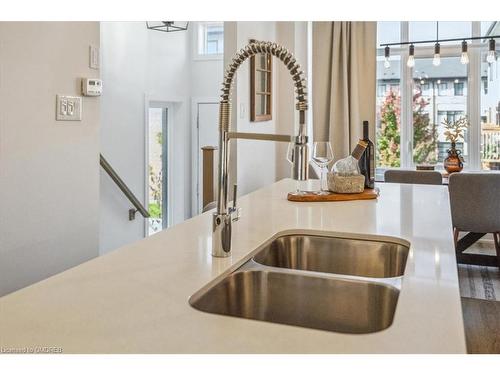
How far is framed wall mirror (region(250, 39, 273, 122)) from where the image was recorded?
13.7ft

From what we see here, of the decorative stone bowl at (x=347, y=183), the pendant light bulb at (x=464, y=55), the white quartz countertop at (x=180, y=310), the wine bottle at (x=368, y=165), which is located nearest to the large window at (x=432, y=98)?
the pendant light bulb at (x=464, y=55)

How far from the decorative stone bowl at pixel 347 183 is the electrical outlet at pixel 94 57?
1.21 meters

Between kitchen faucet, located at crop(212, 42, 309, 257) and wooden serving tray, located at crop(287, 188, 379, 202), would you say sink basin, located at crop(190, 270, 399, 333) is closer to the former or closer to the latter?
kitchen faucet, located at crop(212, 42, 309, 257)

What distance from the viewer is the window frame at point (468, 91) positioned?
5.28 meters

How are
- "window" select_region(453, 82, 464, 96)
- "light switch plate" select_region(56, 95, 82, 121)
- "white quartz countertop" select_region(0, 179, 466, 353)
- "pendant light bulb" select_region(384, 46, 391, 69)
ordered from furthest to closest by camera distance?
"window" select_region(453, 82, 464, 96) → "pendant light bulb" select_region(384, 46, 391, 69) → "light switch plate" select_region(56, 95, 82, 121) → "white quartz countertop" select_region(0, 179, 466, 353)

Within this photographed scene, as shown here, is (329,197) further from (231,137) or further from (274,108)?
(274,108)

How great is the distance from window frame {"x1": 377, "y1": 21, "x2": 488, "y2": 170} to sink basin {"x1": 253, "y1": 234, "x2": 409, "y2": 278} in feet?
14.1

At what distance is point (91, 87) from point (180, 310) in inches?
59.3

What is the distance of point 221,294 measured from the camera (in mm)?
1117

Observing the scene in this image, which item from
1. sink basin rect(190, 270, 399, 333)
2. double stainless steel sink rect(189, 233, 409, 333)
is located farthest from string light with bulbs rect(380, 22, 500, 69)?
sink basin rect(190, 270, 399, 333)

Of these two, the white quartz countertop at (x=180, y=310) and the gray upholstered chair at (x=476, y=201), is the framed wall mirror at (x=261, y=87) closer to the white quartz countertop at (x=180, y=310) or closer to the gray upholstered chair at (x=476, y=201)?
the gray upholstered chair at (x=476, y=201)

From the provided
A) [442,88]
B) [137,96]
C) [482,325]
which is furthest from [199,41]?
[482,325]

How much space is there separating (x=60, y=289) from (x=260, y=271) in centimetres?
46

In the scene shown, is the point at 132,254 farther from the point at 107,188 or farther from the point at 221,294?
the point at 107,188
